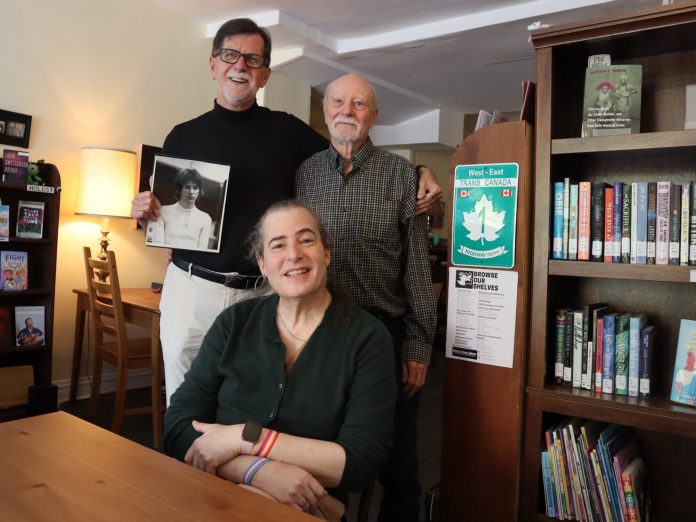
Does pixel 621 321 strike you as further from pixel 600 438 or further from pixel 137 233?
pixel 137 233

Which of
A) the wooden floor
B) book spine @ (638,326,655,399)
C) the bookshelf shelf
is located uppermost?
the bookshelf shelf

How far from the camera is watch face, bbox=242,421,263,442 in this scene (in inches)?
48.9

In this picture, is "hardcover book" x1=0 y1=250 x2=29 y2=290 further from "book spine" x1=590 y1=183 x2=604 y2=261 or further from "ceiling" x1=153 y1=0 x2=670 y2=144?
"book spine" x1=590 y1=183 x2=604 y2=261

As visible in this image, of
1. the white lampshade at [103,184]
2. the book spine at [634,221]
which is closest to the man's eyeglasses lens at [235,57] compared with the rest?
the book spine at [634,221]

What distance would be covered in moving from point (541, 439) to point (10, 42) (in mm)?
3785

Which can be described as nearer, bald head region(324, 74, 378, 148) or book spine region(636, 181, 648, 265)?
book spine region(636, 181, 648, 265)

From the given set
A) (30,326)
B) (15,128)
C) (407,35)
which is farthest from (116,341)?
(407,35)

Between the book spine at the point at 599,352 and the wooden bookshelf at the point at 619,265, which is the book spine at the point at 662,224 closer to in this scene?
the wooden bookshelf at the point at 619,265

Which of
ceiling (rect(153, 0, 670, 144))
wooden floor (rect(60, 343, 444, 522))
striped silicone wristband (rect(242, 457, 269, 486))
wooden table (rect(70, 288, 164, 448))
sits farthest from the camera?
ceiling (rect(153, 0, 670, 144))

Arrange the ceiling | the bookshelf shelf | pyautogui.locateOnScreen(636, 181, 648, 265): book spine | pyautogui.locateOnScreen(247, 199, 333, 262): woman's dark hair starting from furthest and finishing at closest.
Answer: the ceiling
pyautogui.locateOnScreen(636, 181, 648, 265): book spine
the bookshelf shelf
pyautogui.locateOnScreen(247, 199, 333, 262): woman's dark hair

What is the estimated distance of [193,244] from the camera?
1.81m

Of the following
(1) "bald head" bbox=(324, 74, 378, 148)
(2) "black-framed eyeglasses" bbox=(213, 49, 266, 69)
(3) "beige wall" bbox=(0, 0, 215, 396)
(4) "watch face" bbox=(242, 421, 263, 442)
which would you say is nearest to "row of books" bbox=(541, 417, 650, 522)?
(4) "watch face" bbox=(242, 421, 263, 442)

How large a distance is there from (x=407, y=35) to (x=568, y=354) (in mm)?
3518

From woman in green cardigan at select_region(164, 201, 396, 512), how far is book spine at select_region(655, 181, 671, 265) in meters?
0.93
